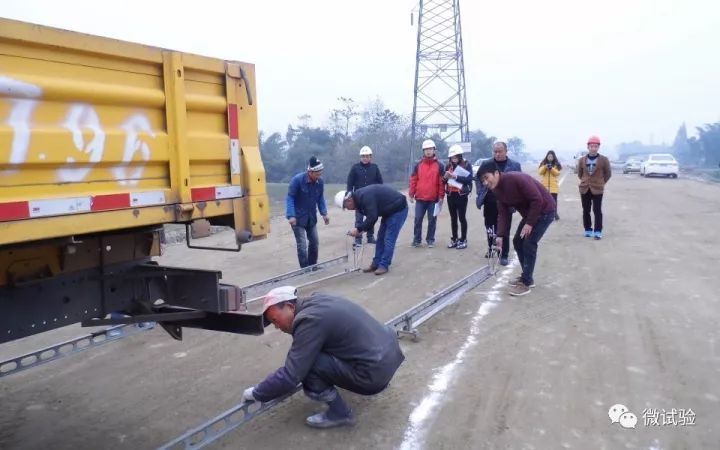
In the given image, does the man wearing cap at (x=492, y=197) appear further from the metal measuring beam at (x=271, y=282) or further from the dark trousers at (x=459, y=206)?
the metal measuring beam at (x=271, y=282)

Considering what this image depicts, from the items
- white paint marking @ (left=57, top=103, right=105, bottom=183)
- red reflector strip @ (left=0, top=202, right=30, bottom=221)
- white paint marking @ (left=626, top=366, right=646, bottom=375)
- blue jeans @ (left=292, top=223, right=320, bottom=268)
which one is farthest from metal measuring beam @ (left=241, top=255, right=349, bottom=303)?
white paint marking @ (left=626, top=366, right=646, bottom=375)

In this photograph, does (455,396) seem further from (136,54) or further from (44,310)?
(136,54)

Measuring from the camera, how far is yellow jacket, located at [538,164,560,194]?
11.3 metres

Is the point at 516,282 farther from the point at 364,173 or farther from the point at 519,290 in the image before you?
the point at 364,173

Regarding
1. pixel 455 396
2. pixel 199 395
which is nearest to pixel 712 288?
pixel 455 396

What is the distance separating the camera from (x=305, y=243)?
824 centimetres

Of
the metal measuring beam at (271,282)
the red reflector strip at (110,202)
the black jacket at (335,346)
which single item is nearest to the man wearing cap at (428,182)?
the metal measuring beam at (271,282)

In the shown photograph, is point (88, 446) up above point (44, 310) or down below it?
below

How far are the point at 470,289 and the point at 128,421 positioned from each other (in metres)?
4.32

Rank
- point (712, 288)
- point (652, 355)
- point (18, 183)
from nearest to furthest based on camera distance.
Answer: point (18, 183)
point (652, 355)
point (712, 288)

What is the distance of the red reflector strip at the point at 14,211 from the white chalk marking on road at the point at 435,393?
2.44m

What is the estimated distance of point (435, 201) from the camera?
33.1ft

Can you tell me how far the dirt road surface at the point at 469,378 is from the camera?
149 inches

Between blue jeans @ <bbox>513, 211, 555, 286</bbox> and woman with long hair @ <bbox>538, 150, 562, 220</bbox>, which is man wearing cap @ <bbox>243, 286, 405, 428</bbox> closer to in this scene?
blue jeans @ <bbox>513, 211, 555, 286</bbox>
